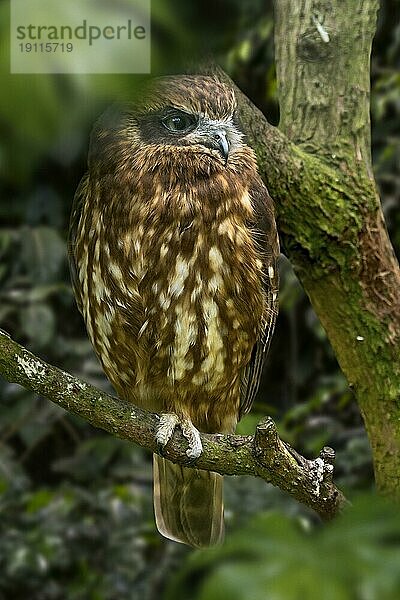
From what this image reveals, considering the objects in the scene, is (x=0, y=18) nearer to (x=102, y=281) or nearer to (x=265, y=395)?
(x=102, y=281)

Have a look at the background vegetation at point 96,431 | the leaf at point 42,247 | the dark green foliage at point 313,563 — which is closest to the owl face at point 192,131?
the background vegetation at point 96,431

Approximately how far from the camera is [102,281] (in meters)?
1.58

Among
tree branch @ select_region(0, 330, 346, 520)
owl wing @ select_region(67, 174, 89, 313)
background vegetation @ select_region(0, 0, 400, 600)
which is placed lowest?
background vegetation @ select_region(0, 0, 400, 600)

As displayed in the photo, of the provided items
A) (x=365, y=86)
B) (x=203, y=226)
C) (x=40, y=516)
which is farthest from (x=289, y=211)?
(x=40, y=516)

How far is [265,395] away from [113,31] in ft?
9.38

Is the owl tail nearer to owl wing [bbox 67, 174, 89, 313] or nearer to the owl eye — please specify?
owl wing [bbox 67, 174, 89, 313]

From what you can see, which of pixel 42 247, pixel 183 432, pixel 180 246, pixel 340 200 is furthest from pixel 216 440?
pixel 42 247

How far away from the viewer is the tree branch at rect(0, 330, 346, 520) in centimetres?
128

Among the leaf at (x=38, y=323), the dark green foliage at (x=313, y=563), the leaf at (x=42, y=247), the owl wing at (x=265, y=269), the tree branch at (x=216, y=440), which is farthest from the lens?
the leaf at (x=38, y=323)

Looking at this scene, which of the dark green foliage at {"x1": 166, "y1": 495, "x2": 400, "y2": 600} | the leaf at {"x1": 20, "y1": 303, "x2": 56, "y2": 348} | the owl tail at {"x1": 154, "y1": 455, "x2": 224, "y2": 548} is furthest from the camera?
the leaf at {"x1": 20, "y1": 303, "x2": 56, "y2": 348}

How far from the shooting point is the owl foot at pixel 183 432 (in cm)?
142

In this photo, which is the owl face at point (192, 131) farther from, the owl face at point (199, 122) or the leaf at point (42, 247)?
the leaf at point (42, 247)

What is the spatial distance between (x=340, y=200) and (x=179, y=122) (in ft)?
1.14

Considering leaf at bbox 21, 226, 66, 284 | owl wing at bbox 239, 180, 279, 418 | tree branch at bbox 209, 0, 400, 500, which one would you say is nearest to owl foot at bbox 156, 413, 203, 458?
owl wing at bbox 239, 180, 279, 418
